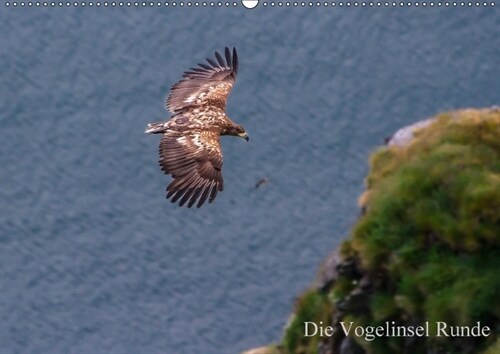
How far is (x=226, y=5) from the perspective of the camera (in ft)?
128

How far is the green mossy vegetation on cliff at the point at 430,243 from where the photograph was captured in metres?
15.0

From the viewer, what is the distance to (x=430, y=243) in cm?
1548

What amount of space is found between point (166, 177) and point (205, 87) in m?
17.2

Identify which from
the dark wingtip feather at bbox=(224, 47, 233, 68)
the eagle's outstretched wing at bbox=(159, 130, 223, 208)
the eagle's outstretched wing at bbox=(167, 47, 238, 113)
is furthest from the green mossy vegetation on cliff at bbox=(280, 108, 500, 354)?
the dark wingtip feather at bbox=(224, 47, 233, 68)

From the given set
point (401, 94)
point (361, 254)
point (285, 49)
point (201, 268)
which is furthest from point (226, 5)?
point (361, 254)

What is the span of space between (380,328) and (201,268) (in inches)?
780

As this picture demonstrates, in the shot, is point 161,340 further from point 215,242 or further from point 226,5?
point 226,5

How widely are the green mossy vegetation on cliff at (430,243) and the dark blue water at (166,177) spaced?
56.6 ft

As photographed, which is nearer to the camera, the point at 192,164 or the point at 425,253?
the point at 425,253

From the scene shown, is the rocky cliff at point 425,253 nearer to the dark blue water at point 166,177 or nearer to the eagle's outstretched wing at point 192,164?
the eagle's outstretched wing at point 192,164

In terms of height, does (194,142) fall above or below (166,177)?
below

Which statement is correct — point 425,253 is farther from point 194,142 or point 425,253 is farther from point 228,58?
point 228,58

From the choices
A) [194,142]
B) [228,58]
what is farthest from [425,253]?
[228,58]

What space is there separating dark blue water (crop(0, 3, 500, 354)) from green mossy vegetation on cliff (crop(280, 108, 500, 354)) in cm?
1724
